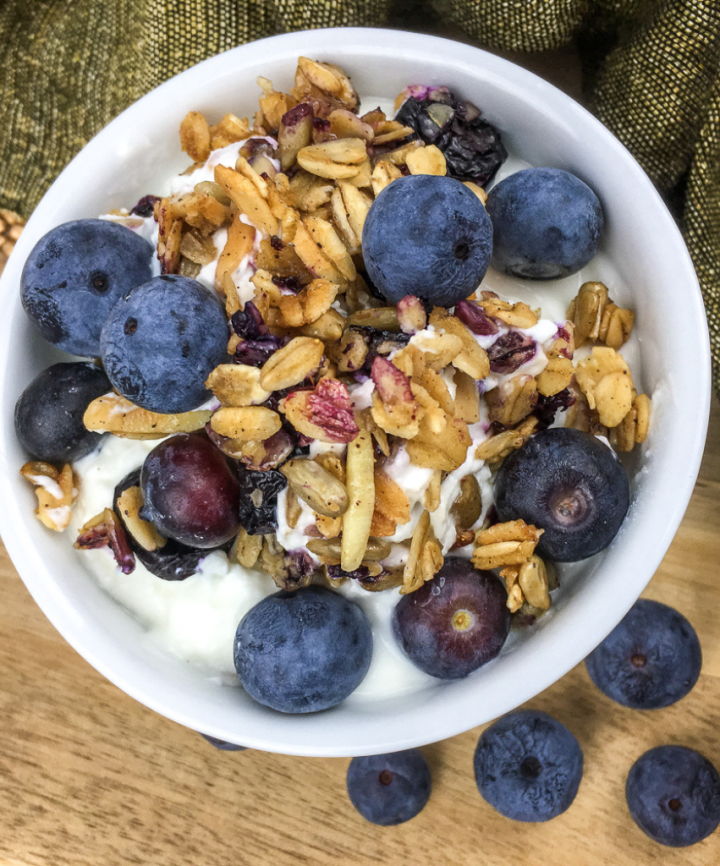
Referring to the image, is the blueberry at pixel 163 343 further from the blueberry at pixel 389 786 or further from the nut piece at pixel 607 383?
the blueberry at pixel 389 786

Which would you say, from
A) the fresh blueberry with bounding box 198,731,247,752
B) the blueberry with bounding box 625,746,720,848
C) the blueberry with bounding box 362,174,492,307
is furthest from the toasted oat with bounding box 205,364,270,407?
the blueberry with bounding box 625,746,720,848

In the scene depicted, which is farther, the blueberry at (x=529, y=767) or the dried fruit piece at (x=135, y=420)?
the blueberry at (x=529, y=767)

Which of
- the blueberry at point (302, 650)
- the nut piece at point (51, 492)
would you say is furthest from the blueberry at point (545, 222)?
the nut piece at point (51, 492)

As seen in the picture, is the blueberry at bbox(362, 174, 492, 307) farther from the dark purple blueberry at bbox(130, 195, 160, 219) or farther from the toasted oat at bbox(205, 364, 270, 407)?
the dark purple blueberry at bbox(130, 195, 160, 219)

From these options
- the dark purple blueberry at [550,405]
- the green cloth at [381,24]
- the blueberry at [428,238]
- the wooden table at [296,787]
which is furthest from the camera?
the wooden table at [296,787]

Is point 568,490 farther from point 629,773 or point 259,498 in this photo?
point 629,773

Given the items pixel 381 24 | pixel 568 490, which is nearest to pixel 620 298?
pixel 568 490
